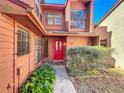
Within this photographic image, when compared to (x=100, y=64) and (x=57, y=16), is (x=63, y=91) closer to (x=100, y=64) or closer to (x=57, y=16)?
(x=100, y=64)

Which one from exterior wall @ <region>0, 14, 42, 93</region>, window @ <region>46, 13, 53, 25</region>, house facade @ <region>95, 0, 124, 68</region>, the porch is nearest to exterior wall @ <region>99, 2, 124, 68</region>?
house facade @ <region>95, 0, 124, 68</region>

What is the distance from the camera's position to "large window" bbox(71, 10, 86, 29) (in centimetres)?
1537

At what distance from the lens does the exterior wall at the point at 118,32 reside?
450 inches

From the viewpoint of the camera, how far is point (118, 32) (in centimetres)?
1207

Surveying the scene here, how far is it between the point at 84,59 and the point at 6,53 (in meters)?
5.43

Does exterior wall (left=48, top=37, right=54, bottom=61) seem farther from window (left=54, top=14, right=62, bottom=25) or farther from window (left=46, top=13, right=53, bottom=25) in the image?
window (left=54, top=14, right=62, bottom=25)

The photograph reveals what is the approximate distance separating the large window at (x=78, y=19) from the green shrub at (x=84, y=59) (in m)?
7.36

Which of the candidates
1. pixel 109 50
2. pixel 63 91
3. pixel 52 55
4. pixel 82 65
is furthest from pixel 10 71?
pixel 52 55

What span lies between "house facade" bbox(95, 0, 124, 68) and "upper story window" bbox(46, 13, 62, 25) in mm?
4330

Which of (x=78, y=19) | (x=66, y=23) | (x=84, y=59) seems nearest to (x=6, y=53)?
(x=84, y=59)

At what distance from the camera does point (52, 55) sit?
15.3 m

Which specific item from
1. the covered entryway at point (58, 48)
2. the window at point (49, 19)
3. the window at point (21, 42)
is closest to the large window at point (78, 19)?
the covered entryway at point (58, 48)

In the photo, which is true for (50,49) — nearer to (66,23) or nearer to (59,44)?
(59,44)

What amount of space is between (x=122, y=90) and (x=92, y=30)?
9.97 m
